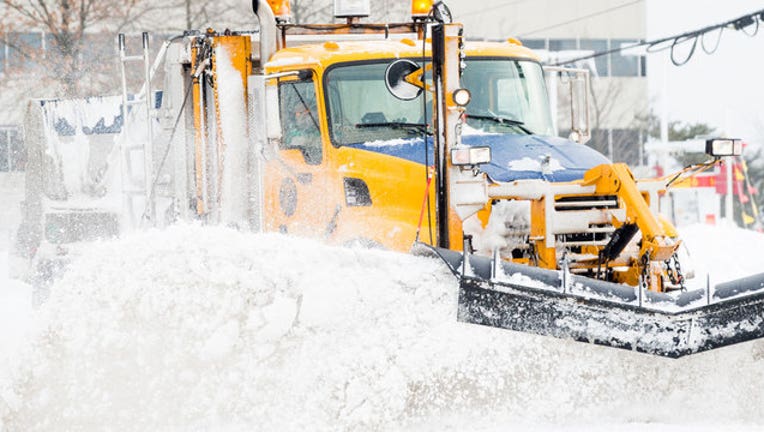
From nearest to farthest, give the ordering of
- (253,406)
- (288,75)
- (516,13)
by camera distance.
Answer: (253,406), (288,75), (516,13)

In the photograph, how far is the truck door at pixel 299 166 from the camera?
327 inches

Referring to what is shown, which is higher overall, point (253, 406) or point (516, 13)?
point (516, 13)

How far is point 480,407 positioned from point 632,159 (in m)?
37.6

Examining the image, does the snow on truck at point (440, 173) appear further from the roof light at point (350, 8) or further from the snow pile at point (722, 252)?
the snow pile at point (722, 252)

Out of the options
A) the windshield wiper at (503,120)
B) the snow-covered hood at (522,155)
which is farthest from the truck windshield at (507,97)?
the snow-covered hood at (522,155)

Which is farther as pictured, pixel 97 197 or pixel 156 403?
pixel 97 197

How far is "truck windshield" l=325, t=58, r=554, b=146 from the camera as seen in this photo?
820 cm

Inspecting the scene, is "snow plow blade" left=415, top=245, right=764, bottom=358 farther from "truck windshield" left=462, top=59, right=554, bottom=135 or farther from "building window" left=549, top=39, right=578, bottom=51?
"building window" left=549, top=39, right=578, bottom=51

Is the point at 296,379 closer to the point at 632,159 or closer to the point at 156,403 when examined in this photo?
the point at 156,403

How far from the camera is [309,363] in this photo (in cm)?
583

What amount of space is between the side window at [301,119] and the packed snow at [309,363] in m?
2.36

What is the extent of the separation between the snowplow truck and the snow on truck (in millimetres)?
11

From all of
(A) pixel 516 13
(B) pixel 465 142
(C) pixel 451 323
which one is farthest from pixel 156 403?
(A) pixel 516 13

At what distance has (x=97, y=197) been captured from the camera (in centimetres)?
1263
